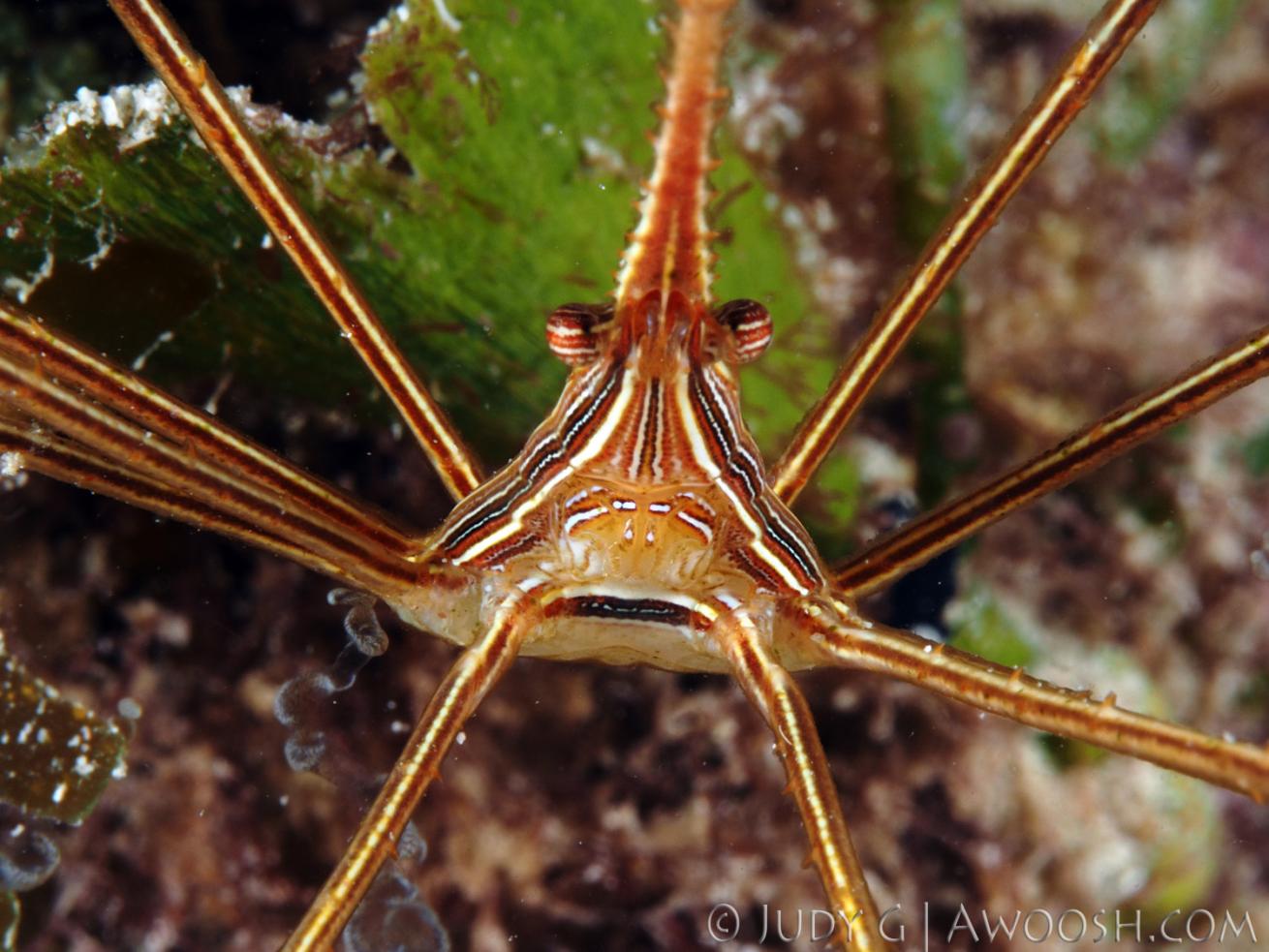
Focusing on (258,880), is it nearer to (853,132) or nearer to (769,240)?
(769,240)

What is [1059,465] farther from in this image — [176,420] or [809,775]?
[176,420]

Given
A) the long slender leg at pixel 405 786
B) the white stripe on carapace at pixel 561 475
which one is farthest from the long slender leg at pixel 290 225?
the long slender leg at pixel 405 786

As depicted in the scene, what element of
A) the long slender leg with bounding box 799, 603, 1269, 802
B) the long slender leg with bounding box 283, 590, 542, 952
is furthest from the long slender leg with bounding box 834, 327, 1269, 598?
the long slender leg with bounding box 283, 590, 542, 952

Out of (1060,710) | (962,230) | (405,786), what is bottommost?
(405,786)
